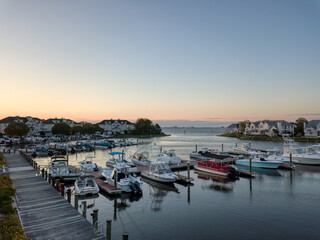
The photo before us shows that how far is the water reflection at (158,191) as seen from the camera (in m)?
22.5

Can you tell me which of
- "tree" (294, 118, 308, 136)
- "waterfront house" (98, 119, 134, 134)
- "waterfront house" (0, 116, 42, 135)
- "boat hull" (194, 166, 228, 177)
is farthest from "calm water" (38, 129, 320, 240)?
"waterfront house" (98, 119, 134, 134)

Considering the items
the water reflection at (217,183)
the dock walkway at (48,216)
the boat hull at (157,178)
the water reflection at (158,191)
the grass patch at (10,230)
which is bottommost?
the water reflection at (217,183)

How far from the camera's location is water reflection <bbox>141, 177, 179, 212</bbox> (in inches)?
887

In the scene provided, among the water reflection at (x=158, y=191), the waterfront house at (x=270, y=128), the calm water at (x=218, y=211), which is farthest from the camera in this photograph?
the waterfront house at (x=270, y=128)

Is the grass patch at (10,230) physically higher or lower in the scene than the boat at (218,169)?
higher

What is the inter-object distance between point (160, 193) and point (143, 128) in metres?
146

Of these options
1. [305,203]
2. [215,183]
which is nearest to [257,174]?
[215,183]

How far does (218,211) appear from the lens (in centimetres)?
2050

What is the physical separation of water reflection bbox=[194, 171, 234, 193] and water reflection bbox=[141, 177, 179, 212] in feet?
14.4

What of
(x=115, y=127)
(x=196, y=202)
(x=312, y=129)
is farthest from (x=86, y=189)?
(x=115, y=127)

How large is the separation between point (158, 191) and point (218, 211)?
334 inches

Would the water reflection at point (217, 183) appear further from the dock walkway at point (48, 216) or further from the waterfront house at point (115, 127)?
the waterfront house at point (115, 127)

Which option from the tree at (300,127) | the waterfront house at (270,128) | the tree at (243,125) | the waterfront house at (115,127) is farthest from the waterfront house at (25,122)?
the tree at (300,127)

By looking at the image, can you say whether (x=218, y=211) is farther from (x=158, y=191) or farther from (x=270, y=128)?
(x=270, y=128)
